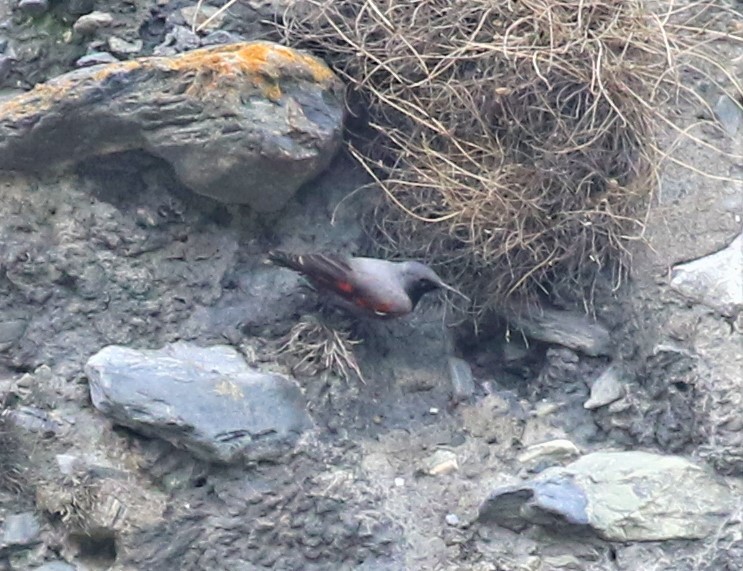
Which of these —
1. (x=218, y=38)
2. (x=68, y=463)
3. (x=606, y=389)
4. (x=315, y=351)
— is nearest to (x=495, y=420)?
(x=606, y=389)

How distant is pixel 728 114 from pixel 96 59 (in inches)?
50.8

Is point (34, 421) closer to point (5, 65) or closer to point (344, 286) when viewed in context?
point (344, 286)

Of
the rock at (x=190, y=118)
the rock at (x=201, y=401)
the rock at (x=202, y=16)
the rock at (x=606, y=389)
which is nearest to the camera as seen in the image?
the rock at (x=201, y=401)

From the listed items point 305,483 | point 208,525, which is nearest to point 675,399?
point 305,483

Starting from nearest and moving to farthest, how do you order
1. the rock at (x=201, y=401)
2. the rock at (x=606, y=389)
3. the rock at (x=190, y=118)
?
the rock at (x=201, y=401) → the rock at (x=190, y=118) → the rock at (x=606, y=389)

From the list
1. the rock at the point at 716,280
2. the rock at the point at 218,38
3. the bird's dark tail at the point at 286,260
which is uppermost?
the rock at the point at 218,38

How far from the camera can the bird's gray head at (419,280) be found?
114 inches

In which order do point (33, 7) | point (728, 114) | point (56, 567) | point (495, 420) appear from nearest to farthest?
point (56, 567), point (495, 420), point (33, 7), point (728, 114)

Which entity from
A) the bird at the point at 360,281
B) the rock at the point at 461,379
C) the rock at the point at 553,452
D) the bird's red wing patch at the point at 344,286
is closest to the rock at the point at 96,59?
the bird at the point at 360,281

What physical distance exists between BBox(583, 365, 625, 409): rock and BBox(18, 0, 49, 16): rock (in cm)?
130

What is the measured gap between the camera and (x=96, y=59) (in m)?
2.90

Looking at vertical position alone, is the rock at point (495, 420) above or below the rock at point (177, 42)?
below

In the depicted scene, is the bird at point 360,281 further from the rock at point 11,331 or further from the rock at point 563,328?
the rock at point 11,331

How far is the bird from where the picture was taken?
2803mm
